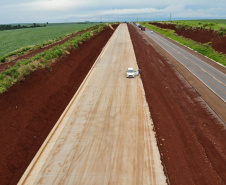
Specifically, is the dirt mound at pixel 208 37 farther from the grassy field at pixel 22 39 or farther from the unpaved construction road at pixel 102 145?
the grassy field at pixel 22 39

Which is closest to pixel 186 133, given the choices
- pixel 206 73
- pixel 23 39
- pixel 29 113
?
pixel 29 113

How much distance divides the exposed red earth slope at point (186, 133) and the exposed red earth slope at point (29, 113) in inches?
333

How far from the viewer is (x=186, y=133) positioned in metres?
13.4

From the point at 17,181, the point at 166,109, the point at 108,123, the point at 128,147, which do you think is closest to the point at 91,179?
the point at 128,147

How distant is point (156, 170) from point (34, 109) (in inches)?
427

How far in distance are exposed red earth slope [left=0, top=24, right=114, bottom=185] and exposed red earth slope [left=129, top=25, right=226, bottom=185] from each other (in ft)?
27.8

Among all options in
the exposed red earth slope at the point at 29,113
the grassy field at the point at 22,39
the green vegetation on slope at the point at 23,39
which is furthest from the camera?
the grassy field at the point at 22,39

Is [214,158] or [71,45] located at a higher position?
[71,45]

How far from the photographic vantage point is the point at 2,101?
47.4 feet

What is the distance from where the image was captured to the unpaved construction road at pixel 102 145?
33.6 feet

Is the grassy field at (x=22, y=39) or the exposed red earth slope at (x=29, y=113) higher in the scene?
the grassy field at (x=22, y=39)

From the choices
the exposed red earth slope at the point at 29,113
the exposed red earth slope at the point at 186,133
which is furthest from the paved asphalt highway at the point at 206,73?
the exposed red earth slope at the point at 29,113

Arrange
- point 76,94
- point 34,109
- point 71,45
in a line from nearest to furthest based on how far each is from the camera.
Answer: point 34,109 < point 76,94 < point 71,45

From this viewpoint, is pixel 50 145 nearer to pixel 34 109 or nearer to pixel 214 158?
pixel 34 109
